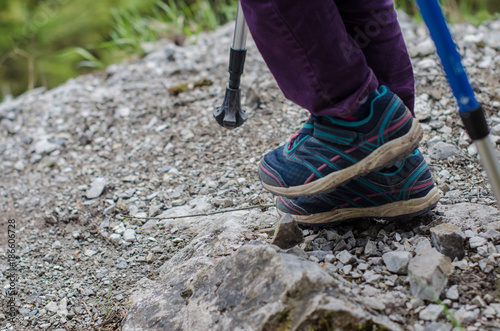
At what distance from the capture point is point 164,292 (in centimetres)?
127

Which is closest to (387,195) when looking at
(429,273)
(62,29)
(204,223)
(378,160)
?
(378,160)

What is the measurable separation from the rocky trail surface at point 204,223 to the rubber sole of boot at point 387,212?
0.05 meters

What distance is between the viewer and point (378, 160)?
113cm

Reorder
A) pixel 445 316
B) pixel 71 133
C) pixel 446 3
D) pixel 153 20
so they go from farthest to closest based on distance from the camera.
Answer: pixel 153 20
pixel 446 3
pixel 71 133
pixel 445 316

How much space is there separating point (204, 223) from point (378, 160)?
0.77 m

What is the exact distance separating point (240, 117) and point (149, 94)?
1.23 metres

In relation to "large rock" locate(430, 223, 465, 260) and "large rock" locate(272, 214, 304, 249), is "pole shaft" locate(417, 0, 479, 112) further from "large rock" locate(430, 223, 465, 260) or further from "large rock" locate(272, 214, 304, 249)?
"large rock" locate(272, 214, 304, 249)

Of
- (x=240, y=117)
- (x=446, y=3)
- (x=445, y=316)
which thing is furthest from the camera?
(x=446, y=3)

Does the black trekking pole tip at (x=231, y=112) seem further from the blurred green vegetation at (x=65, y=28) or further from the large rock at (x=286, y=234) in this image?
the blurred green vegetation at (x=65, y=28)

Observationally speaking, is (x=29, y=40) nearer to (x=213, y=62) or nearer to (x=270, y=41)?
(x=213, y=62)

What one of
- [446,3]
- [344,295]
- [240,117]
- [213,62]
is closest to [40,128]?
[213,62]

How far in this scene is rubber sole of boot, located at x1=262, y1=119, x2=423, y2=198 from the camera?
1128 millimetres

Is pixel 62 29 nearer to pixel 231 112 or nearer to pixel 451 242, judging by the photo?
pixel 231 112

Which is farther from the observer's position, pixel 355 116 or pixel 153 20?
pixel 153 20
